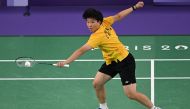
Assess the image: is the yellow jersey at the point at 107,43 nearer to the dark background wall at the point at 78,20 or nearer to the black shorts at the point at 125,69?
the black shorts at the point at 125,69

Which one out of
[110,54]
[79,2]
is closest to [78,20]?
[79,2]

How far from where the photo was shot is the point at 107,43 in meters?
7.90

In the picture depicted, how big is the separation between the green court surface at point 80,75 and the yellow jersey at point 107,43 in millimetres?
1316

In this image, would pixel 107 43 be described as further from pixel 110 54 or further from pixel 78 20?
pixel 78 20

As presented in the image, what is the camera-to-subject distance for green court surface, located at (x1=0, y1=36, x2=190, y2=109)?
9.30 metres

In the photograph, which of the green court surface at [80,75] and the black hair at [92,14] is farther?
the green court surface at [80,75]

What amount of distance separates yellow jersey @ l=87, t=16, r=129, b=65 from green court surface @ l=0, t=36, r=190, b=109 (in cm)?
132

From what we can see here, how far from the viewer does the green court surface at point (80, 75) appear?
9.30m

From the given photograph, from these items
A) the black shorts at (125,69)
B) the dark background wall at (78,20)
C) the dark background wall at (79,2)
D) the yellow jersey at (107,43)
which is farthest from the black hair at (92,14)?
the dark background wall at (79,2)

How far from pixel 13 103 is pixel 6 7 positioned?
6.32 metres

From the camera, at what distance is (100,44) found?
786 centimetres

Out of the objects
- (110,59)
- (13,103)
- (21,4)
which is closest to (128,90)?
(110,59)

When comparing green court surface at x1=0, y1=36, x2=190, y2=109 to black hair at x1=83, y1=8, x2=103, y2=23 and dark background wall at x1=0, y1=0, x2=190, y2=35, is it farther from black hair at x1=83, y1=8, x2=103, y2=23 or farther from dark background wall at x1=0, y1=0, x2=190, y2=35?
black hair at x1=83, y1=8, x2=103, y2=23

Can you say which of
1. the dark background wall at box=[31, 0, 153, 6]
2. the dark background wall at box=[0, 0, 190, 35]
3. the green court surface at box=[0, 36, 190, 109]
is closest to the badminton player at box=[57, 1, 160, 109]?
the green court surface at box=[0, 36, 190, 109]
